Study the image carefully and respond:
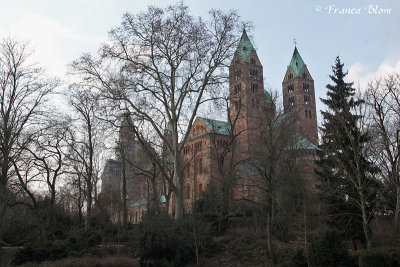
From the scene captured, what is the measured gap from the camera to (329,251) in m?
14.7

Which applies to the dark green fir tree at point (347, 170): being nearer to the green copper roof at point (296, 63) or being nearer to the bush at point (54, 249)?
the bush at point (54, 249)

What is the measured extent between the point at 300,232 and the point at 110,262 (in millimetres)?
10979

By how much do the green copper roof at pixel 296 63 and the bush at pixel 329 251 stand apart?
6795 cm

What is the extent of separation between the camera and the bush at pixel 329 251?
1460cm

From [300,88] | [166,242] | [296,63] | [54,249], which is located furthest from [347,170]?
[296,63]

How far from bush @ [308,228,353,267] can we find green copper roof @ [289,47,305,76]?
6795 centimetres

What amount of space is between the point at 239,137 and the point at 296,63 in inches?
1678

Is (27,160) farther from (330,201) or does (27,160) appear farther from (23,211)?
(330,201)

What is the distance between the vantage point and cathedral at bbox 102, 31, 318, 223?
94.8 ft

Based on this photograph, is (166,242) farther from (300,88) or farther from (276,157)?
(300,88)

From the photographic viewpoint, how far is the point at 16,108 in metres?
22.0

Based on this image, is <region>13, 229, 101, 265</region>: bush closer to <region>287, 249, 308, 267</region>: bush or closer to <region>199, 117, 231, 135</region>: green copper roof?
<region>287, 249, 308, 267</region>: bush

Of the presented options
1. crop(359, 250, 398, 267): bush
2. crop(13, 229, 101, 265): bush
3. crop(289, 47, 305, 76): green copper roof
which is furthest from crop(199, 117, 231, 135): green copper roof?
crop(289, 47, 305, 76): green copper roof

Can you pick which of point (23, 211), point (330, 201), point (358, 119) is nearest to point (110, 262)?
point (330, 201)
